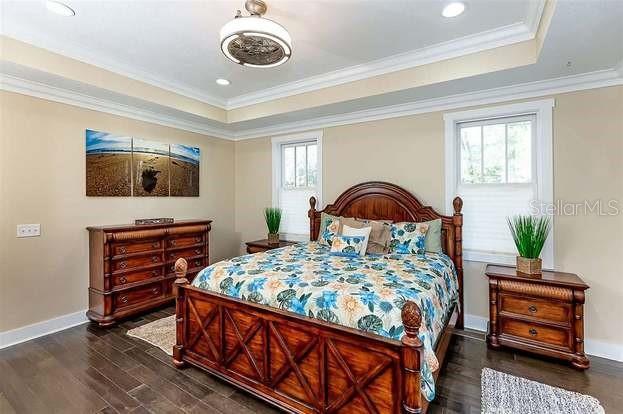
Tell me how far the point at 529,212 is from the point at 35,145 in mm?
5245

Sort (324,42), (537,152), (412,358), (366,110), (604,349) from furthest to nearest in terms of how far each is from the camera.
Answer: (366,110)
(537,152)
(324,42)
(604,349)
(412,358)

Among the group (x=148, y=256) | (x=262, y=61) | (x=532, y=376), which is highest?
(x=262, y=61)

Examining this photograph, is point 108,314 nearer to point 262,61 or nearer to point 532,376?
point 262,61

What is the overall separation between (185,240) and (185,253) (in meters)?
0.18

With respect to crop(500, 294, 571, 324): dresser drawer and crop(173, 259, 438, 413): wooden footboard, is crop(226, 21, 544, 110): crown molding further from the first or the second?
crop(173, 259, 438, 413): wooden footboard

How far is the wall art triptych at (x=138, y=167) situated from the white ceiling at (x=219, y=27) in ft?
3.02

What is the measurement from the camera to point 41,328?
319 cm

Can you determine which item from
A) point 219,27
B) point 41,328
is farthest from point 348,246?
point 41,328

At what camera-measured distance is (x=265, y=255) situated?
3082 mm

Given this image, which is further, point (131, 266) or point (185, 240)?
point (185, 240)

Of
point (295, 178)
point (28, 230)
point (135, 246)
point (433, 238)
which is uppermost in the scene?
point (295, 178)

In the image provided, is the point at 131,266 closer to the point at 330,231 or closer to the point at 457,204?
the point at 330,231

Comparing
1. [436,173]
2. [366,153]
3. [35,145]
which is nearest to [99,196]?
[35,145]

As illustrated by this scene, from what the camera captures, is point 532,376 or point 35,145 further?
point 35,145
